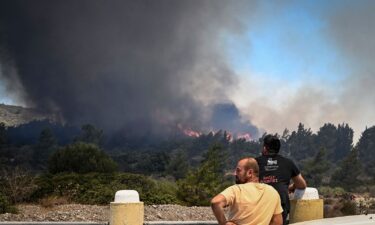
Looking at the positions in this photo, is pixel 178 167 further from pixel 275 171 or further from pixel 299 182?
pixel 275 171

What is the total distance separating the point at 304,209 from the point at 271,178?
2.89 feet

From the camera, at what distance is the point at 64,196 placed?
18.8m

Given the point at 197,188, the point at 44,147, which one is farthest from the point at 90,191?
the point at 44,147

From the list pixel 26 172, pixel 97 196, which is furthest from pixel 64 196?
pixel 26 172

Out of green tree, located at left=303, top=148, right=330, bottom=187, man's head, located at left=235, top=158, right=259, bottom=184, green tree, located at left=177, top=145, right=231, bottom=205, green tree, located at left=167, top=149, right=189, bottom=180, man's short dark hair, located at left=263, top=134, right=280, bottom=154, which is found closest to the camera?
man's head, located at left=235, top=158, right=259, bottom=184

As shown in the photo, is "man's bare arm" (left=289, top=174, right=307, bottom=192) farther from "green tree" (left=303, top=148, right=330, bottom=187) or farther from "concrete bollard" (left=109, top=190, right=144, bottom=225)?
"green tree" (left=303, top=148, right=330, bottom=187)

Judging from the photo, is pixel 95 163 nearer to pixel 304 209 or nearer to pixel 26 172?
pixel 26 172

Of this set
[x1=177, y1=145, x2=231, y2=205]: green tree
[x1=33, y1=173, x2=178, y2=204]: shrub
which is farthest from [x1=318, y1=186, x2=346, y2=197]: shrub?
[x1=33, y1=173, x2=178, y2=204]: shrub

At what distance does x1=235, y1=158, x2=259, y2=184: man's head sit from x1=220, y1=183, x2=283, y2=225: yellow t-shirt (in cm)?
5

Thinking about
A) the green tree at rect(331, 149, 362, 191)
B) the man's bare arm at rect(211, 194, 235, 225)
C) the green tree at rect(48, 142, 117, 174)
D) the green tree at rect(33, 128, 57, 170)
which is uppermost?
the green tree at rect(33, 128, 57, 170)

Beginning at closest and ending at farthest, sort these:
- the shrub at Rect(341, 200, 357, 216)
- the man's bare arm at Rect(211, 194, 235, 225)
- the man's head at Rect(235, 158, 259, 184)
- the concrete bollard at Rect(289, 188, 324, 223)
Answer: the man's bare arm at Rect(211, 194, 235, 225) < the man's head at Rect(235, 158, 259, 184) < the concrete bollard at Rect(289, 188, 324, 223) < the shrub at Rect(341, 200, 357, 216)

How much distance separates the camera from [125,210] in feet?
19.3

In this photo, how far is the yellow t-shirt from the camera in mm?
4246

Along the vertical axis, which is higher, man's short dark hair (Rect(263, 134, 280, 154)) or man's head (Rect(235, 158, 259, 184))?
man's short dark hair (Rect(263, 134, 280, 154))
